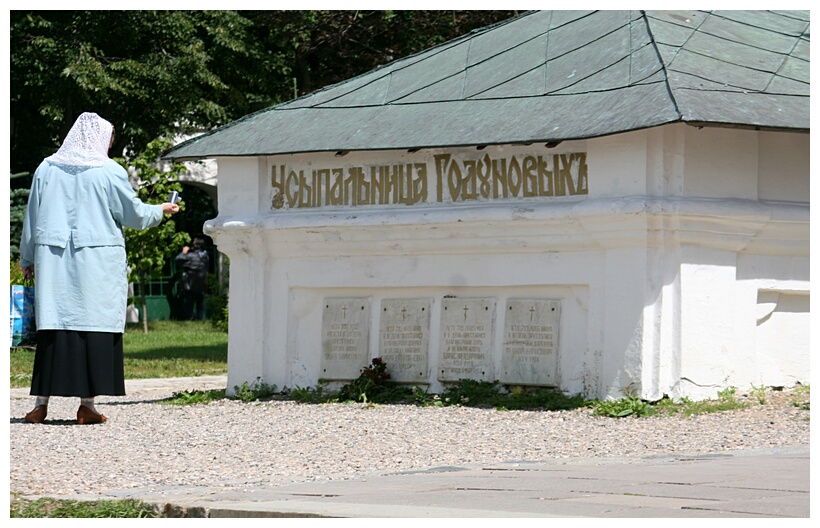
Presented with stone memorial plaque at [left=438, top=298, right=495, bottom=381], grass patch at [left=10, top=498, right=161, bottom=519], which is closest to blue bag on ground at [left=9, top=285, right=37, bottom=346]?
stone memorial plaque at [left=438, top=298, right=495, bottom=381]

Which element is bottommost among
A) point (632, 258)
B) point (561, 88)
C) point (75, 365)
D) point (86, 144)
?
point (75, 365)

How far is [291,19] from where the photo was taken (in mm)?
23453

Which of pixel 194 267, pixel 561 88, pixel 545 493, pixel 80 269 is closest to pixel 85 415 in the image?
pixel 80 269

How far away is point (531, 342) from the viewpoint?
10.1 m

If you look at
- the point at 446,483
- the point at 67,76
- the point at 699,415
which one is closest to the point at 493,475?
the point at 446,483

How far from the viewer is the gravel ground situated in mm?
6820

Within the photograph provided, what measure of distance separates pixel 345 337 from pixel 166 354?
7751 mm

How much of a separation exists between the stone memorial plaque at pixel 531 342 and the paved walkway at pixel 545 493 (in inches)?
119

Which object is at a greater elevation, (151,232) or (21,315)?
(151,232)

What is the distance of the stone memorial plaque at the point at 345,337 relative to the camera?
35.7 feet

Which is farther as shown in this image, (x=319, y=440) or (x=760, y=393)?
(x=760, y=393)

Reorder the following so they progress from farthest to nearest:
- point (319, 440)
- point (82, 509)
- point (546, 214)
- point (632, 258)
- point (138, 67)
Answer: point (138, 67)
point (546, 214)
point (632, 258)
point (319, 440)
point (82, 509)

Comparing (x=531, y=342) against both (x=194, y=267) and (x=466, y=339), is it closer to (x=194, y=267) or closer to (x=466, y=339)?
(x=466, y=339)

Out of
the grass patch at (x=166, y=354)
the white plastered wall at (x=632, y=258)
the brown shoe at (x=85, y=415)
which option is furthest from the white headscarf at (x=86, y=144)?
the grass patch at (x=166, y=354)
